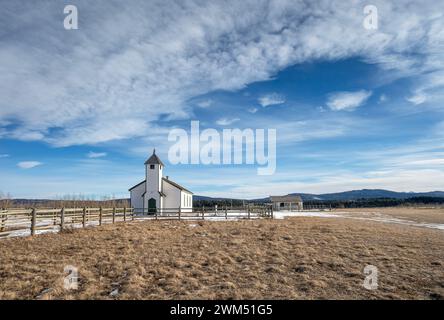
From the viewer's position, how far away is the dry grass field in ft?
26.3

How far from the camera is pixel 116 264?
10.6m

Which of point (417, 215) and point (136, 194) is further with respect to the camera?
point (417, 215)

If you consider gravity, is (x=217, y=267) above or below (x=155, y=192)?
below

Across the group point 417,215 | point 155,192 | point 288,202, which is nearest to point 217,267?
point 155,192

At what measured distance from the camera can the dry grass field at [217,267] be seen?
8.02 meters

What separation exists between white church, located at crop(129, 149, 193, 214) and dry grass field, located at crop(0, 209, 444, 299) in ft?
68.8

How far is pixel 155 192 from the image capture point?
125 ft

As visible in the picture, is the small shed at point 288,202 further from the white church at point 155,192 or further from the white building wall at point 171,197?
the white church at point 155,192

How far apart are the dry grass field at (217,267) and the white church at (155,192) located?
21.0m

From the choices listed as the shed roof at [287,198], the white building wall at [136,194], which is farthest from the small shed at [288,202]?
the white building wall at [136,194]

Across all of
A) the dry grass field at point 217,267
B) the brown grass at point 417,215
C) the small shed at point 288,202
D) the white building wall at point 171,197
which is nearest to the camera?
the dry grass field at point 217,267

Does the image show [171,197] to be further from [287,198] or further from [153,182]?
[287,198]

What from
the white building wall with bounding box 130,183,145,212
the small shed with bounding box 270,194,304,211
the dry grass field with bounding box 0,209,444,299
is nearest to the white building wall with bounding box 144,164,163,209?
the white building wall with bounding box 130,183,145,212

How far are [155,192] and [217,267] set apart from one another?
1123 inches
